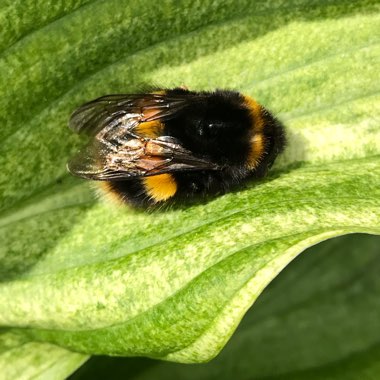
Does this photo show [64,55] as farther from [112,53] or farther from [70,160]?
[70,160]

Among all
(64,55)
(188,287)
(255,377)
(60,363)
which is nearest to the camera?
(188,287)

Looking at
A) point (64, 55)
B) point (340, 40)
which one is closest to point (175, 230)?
point (64, 55)

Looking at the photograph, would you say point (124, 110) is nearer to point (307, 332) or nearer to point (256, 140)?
point (256, 140)

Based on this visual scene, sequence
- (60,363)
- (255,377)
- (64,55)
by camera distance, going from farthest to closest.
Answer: (255,377) < (60,363) < (64,55)

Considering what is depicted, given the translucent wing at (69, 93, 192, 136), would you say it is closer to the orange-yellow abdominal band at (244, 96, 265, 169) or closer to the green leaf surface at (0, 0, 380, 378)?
the green leaf surface at (0, 0, 380, 378)

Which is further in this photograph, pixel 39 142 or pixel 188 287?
pixel 39 142

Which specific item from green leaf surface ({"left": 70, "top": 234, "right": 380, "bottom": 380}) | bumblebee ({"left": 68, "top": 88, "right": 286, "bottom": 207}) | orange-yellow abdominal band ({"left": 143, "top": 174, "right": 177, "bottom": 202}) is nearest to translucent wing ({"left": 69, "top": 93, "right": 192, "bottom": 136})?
bumblebee ({"left": 68, "top": 88, "right": 286, "bottom": 207})

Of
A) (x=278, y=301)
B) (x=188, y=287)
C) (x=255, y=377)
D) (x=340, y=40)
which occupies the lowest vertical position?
(x=255, y=377)

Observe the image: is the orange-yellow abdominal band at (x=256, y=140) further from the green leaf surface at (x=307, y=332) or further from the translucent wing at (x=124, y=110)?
the green leaf surface at (x=307, y=332)
